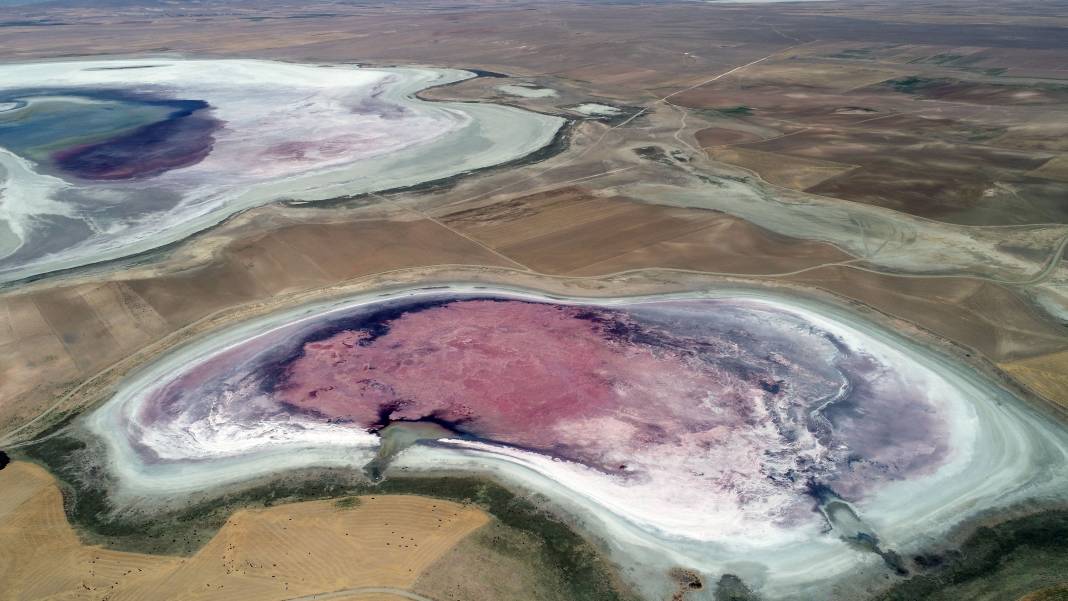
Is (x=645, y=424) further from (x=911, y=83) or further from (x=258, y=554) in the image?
(x=911, y=83)

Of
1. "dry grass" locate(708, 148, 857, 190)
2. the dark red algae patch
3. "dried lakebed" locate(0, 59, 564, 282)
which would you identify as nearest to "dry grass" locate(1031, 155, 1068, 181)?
"dry grass" locate(708, 148, 857, 190)

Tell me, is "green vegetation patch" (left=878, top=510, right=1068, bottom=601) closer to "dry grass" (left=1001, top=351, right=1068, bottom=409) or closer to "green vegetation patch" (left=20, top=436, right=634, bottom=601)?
"dry grass" (left=1001, top=351, right=1068, bottom=409)

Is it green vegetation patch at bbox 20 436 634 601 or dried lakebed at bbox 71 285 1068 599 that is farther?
dried lakebed at bbox 71 285 1068 599

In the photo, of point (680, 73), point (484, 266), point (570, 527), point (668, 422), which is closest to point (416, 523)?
point (570, 527)

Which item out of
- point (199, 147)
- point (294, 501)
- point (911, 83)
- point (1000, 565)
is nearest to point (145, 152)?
point (199, 147)

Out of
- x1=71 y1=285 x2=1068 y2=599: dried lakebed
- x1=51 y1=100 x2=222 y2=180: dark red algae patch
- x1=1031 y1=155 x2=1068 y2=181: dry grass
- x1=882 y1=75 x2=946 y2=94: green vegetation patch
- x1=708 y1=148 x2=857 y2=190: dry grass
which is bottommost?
x1=51 y1=100 x2=222 y2=180: dark red algae patch

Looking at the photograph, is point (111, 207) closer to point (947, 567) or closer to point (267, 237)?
point (267, 237)
